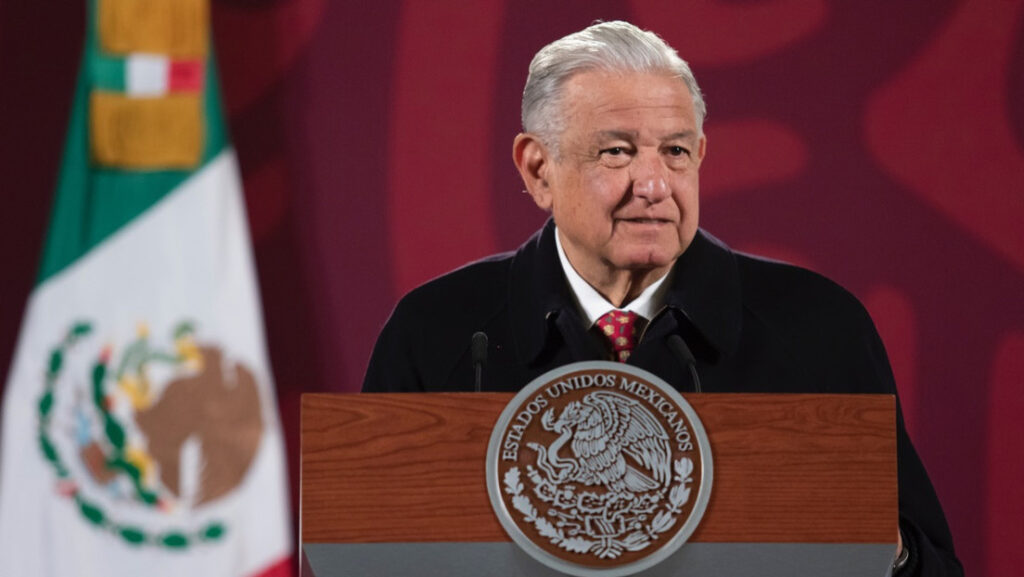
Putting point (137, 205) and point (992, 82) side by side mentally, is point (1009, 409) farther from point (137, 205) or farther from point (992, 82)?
point (137, 205)

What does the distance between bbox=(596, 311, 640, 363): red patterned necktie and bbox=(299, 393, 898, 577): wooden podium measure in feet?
1.78

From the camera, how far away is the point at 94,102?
323cm

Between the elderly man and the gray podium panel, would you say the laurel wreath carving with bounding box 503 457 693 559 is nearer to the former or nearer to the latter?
the gray podium panel

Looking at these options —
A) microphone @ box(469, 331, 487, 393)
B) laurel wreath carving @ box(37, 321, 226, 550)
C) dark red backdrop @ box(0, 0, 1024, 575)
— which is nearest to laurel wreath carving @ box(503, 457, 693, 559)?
microphone @ box(469, 331, 487, 393)

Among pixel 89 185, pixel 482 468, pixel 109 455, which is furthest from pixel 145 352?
pixel 482 468

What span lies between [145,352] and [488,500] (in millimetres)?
2051

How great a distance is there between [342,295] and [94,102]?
0.82 m

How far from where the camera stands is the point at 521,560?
1302 millimetres

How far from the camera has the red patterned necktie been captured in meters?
1.88

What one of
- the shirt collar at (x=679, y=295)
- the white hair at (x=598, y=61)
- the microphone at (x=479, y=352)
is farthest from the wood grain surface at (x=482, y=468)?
the white hair at (x=598, y=61)

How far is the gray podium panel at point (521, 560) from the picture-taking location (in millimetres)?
1301

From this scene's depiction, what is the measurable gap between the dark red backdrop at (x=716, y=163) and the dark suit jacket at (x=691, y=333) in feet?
3.61

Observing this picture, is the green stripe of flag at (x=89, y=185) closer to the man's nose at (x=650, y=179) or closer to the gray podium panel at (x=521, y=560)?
the man's nose at (x=650, y=179)

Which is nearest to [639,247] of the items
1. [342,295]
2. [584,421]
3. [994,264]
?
[584,421]
